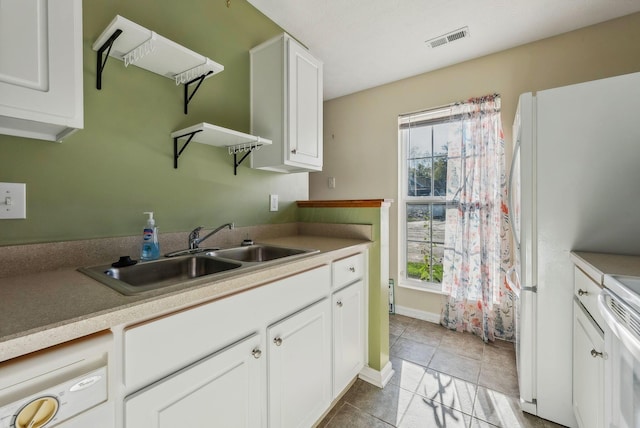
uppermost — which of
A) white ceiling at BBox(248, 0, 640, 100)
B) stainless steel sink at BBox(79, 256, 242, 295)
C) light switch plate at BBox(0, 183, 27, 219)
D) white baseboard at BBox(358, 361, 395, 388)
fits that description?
white ceiling at BBox(248, 0, 640, 100)

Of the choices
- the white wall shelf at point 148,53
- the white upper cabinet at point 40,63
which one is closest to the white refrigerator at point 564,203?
Answer: the white wall shelf at point 148,53

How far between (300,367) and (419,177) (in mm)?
2263

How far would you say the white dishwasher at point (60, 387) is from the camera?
0.49 meters

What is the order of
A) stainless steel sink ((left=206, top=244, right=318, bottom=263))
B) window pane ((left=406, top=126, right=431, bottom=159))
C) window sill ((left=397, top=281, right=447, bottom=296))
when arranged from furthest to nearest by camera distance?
window pane ((left=406, top=126, right=431, bottom=159)) < window sill ((left=397, top=281, right=447, bottom=296)) < stainless steel sink ((left=206, top=244, right=318, bottom=263))

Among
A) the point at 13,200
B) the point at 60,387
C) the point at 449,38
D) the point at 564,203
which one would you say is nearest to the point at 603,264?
the point at 564,203

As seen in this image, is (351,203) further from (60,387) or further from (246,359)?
(60,387)

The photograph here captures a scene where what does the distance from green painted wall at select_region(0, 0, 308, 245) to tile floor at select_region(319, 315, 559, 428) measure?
1.32m

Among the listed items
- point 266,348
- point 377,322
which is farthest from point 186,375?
point 377,322

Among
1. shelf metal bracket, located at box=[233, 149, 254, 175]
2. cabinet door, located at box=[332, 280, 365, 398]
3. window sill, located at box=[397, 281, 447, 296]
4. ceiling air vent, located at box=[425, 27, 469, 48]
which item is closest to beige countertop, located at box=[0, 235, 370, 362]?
cabinet door, located at box=[332, 280, 365, 398]

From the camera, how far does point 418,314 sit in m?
2.78

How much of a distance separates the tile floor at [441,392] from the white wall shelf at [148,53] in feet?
6.40

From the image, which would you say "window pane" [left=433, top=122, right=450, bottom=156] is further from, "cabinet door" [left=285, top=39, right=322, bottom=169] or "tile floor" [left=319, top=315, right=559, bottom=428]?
"tile floor" [left=319, top=315, right=559, bottom=428]

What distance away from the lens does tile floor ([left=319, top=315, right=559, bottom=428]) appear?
1.47 metres

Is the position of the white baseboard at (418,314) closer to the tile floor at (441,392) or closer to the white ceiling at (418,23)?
the tile floor at (441,392)
